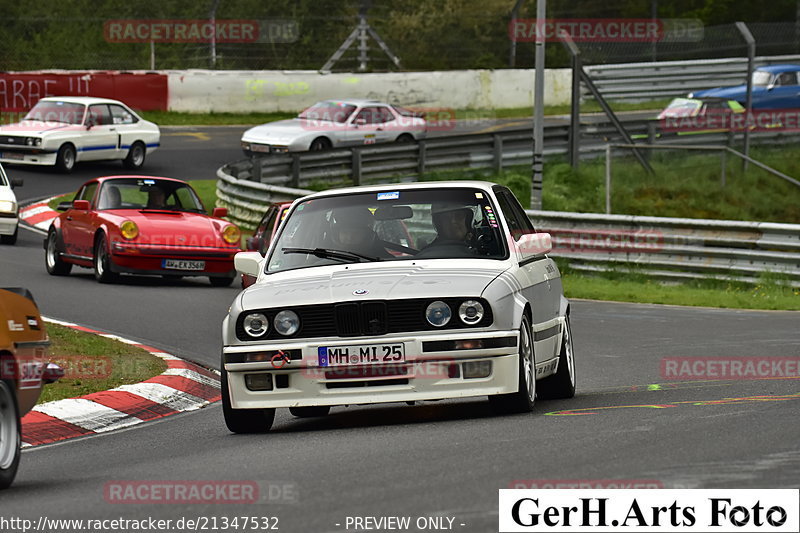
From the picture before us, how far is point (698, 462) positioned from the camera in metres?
6.59

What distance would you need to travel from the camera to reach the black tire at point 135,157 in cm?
3322

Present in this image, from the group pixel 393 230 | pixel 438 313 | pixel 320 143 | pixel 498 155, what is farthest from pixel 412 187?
pixel 320 143

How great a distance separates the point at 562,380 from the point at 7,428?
4.25 meters

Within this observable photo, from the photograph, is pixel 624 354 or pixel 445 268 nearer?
pixel 445 268

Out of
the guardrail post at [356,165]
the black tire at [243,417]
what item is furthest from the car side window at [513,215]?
the guardrail post at [356,165]

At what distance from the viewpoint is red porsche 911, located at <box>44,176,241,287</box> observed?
61.7 ft

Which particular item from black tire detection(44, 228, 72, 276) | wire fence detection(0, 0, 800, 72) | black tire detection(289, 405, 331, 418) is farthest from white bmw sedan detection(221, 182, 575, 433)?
wire fence detection(0, 0, 800, 72)

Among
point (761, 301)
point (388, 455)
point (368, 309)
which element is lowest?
point (761, 301)

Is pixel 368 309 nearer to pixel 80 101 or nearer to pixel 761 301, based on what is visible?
pixel 761 301

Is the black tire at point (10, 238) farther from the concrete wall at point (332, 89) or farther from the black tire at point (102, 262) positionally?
the concrete wall at point (332, 89)

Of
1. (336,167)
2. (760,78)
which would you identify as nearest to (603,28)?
(760,78)

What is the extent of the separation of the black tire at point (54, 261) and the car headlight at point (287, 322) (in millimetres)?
12106

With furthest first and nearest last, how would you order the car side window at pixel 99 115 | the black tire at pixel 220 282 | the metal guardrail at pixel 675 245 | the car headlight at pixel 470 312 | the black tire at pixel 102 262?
the car side window at pixel 99 115, the black tire at pixel 220 282, the metal guardrail at pixel 675 245, the black tire at pixel 102 262, the car headlight at pixel 470 312

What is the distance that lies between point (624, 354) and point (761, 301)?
18.7ft
